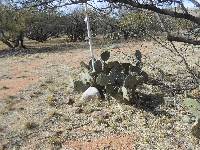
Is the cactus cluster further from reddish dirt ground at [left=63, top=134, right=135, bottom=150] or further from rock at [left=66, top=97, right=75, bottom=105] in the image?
reddish dirt ground at [left=63, top=134, right=135, bottom=150]

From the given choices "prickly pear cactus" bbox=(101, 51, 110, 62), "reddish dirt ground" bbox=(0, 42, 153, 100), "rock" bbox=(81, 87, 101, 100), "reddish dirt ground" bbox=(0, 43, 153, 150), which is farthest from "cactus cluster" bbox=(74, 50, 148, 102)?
"reddish dirt ground" bbox=(0, 42, 153, 100)

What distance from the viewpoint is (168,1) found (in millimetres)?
2678

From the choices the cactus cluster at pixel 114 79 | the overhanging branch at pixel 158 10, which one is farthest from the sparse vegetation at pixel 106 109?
the overhanging branch at pixel 158 10

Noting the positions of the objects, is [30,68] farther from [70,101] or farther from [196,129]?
[196,129]

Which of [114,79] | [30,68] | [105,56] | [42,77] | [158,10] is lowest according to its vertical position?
[30,68]

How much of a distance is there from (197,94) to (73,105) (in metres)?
2.64

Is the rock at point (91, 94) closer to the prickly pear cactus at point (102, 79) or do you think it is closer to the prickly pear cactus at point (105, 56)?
the prickly pear cactus at point (102, 79)

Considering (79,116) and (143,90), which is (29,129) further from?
(143,90)

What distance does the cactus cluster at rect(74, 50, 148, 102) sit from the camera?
937 cm

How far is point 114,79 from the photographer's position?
9.89 m

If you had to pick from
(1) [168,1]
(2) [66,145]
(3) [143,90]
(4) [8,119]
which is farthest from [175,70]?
(1) [168,1]

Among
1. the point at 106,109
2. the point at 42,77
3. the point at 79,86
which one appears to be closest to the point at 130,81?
the point at 106,109

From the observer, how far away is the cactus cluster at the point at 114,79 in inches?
369

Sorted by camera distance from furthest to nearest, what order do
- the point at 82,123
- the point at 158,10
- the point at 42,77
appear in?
the point at 42,77, the point at 82,123, the point at 158,10
